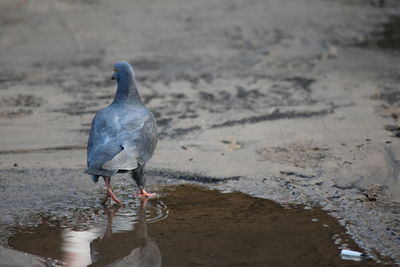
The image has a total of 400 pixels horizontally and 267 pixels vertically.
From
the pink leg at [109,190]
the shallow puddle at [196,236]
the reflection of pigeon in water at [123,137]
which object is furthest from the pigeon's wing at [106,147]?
the shallow puddle at [196,236]

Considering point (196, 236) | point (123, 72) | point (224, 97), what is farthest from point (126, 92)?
point (224, 97)

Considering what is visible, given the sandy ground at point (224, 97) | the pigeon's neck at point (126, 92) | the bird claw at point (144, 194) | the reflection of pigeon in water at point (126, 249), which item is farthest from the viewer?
the pigeon's neck at point (126, 92)

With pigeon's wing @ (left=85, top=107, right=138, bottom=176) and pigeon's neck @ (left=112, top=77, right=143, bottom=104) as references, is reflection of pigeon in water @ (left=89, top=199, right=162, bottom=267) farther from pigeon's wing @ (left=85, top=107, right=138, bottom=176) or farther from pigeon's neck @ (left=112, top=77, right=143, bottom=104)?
pigeon's neck @ (left=112, top=77, right=143, bottom=104)

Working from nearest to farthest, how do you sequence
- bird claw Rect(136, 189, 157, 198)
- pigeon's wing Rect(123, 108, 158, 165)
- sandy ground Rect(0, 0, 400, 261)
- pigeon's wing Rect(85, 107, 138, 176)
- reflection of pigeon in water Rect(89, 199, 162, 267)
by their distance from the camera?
reflection of pigeon in water Rect(89, 199, 162, 267) < pigeon's wing Rect(85, 107, 138, 176) < pigeon's wing Rect(123, 108, 158, 165) < bird claw Rect(136, 189, 157, 198) < sandy ground Rect(0, 0, 400, 261)

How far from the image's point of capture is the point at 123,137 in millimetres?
5531

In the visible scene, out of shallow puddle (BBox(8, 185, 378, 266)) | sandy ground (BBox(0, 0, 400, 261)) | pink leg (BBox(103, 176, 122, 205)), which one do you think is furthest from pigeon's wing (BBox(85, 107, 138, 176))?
sandy ground (BBox(0, 0, 400, 261))

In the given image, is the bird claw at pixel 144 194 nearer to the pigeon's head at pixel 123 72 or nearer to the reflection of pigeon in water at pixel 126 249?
the reflection of pigeon in water at pixel 126 249

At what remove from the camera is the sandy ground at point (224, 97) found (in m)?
5.89

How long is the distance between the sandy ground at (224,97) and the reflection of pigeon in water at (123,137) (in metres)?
0.46

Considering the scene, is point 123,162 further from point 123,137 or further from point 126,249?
point 126,249

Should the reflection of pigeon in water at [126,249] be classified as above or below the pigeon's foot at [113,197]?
below

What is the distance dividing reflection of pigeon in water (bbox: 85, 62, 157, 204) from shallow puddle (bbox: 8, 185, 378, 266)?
35cm

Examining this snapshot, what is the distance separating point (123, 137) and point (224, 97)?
2933 millimetres

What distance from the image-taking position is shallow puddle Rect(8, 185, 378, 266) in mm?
4660
